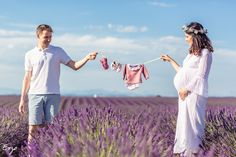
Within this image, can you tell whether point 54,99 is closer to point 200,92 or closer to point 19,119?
point 200,92

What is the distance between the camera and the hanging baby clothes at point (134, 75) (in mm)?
7848

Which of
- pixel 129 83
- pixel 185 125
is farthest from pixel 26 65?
pixel 185 125

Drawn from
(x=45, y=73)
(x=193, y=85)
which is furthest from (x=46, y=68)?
(x=193, y=85)

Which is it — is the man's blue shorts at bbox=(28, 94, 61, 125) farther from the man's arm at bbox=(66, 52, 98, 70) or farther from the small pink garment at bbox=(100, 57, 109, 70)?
the small pink garment at bbox=(100, 57, 109, 70)

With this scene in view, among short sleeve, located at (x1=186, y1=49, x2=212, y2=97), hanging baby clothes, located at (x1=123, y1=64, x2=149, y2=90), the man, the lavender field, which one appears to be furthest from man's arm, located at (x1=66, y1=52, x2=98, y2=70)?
short sleeve, located at (x1=186, y1=49, x2=212, y2=97)

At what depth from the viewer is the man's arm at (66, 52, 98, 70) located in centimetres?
685

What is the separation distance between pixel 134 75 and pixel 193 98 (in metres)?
1.87

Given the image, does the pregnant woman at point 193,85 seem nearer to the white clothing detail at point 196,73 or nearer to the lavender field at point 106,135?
the white clothing detail at point 196,73

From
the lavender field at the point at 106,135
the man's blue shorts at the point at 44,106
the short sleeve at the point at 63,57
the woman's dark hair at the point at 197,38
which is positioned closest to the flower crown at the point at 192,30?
the woman's dark hair at the point at 197,38

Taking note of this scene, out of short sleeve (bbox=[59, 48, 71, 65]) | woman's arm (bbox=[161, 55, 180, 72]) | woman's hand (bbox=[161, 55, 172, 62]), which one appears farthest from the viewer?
short sleeve (bbox=[59, 48, 71, 65])

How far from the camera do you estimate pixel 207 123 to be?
782cm

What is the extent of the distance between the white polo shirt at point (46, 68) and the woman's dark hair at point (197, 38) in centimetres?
165

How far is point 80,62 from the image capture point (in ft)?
23.2

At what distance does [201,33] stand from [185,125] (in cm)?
94
